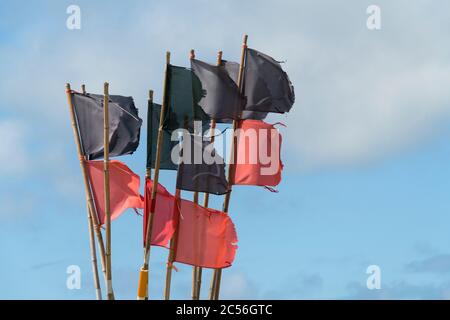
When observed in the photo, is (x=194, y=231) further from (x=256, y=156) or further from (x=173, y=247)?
(x=256, y=156)

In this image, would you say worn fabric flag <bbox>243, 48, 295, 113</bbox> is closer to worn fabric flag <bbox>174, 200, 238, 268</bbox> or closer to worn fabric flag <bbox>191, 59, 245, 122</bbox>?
worn fabric flag <bbox>191, 59, 245, 122</bbox>

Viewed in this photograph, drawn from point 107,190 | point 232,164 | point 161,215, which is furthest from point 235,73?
point 107,190

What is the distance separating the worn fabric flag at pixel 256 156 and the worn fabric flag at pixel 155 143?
171cm

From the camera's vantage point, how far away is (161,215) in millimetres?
24562

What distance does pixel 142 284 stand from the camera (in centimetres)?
2377

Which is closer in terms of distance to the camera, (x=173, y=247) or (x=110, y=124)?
(x=173, y=247)

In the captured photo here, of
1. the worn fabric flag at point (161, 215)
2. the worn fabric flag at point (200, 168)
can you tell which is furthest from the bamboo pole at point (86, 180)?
the worn fabric flag at point (200, 168)

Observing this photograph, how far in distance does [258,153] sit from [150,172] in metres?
2.77

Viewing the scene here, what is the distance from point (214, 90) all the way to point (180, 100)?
948 millimetres

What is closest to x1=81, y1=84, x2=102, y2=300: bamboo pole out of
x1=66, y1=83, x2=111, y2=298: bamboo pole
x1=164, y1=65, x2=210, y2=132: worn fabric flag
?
x1=66, y1=83, x2=111, y2=298: bamboo pole

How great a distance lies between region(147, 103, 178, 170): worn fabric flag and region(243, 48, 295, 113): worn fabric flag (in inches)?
87.4

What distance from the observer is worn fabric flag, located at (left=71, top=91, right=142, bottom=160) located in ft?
82.6

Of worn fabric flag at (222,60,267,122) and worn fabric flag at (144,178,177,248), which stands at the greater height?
worn fabric flag at (222,60,267,122)

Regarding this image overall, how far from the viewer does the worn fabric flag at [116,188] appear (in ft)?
82.3
